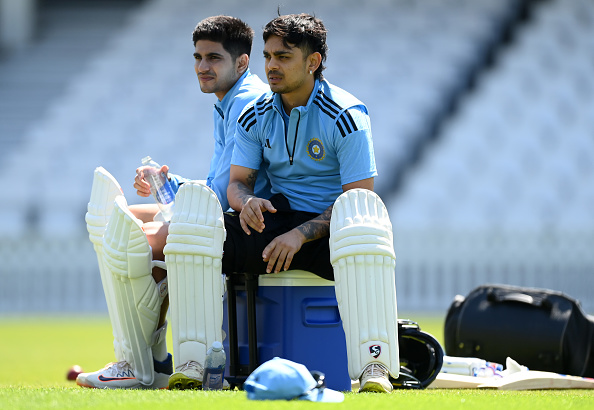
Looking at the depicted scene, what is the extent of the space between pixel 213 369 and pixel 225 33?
5.52 feet

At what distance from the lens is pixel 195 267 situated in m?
3.22

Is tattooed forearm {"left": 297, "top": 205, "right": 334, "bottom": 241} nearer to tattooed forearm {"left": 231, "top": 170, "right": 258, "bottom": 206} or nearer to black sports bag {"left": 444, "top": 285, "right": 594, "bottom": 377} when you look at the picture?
tattooed forearm {"left": 231, "top": 170, "right": 258, "bottom": 206}

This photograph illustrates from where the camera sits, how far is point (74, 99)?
1438cm

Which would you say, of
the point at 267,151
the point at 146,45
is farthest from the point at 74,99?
the point at 267,151

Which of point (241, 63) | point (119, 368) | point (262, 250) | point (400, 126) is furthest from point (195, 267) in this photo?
point (400, 126)

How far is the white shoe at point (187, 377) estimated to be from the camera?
3172 mm

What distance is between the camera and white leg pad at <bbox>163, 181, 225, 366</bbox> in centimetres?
321

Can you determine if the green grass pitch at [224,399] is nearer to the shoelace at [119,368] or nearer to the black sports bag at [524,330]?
the shoelace at [119,368]

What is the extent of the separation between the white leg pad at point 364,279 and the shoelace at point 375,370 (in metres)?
0.02

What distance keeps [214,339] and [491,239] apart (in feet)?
26.2

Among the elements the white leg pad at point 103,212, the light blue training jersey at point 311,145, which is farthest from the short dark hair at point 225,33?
the white leg pad at point 103,212

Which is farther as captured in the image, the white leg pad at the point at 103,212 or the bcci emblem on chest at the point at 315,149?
the white leg pad at the point at 103,212

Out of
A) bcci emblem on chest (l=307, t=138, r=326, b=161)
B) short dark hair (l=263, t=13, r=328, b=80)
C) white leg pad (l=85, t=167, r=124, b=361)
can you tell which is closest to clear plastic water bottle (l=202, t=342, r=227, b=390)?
white leg pad (l=85, t=167, r=124, b=361)

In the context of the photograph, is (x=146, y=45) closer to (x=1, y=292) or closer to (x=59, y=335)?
(x=1, y=292)
